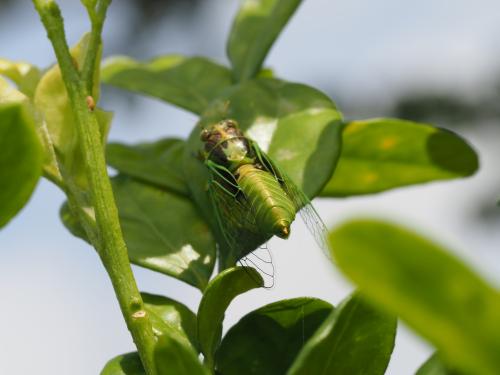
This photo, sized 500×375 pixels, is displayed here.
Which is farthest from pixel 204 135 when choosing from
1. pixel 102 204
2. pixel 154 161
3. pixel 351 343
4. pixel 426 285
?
pixel 426 285

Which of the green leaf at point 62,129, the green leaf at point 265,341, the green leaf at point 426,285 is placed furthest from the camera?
the green leaf at point 62,129

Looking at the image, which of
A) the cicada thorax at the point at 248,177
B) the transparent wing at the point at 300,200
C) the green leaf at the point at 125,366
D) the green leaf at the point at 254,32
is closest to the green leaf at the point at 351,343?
the green leaf at the point at 125,366

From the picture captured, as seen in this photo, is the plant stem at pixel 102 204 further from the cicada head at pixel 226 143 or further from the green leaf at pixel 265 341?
the cicada head at pixel 226 143

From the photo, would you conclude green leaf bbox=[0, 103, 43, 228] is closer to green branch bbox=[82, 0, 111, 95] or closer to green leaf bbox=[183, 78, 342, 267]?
green branch bbox=[82, 0, 111, 95]

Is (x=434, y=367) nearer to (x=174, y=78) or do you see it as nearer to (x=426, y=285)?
(x=426, y=285)

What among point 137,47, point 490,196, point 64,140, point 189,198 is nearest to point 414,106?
point 490,196

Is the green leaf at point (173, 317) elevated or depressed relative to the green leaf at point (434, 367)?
elevated
